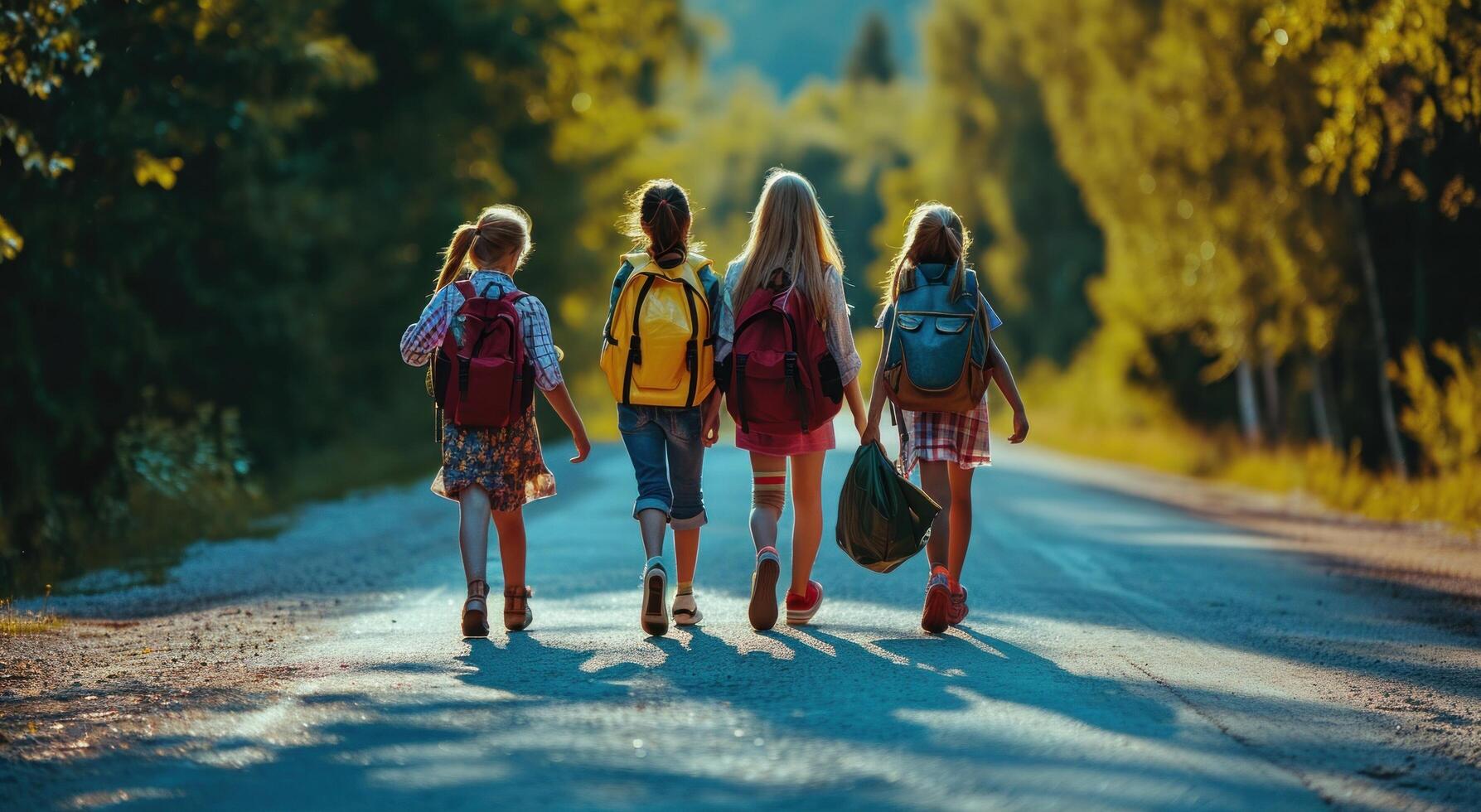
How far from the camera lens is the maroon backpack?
7.37 m

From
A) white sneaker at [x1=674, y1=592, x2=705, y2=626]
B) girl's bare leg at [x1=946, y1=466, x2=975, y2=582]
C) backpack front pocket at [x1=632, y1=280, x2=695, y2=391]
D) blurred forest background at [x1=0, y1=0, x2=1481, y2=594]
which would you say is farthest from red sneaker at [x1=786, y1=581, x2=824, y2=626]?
blurred forest background at [x1=0, y1=0, x2=1481, y2=594]

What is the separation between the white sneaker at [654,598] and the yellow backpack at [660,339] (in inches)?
28.9

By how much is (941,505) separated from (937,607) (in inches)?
19.9

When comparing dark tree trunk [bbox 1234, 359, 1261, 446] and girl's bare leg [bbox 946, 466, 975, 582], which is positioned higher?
dark tree trunk [bbox 1234, 359, 1261, 446]

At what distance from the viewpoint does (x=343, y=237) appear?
2125 cm

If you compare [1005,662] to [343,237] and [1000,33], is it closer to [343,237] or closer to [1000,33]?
[343,237]

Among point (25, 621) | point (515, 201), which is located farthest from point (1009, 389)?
point (515, 201)

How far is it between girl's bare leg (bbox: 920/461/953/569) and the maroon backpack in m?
1.90

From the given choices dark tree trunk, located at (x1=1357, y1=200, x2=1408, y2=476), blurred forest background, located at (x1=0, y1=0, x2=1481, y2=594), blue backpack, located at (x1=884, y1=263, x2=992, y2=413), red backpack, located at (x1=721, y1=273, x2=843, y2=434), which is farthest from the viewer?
dark tree trunk, located at (x1=1357, y1=200, x2=1408, y2=476)

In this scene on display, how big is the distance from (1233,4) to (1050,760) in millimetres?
16712

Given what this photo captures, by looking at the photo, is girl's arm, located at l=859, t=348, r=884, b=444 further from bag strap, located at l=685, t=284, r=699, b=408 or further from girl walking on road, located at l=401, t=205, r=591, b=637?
girl walking on road, located at l=401, t=205, r=591, b=637

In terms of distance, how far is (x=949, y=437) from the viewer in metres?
7.65

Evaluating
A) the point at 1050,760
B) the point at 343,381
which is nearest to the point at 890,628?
the point at 1050,760

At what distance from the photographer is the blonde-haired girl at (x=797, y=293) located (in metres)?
7.43
